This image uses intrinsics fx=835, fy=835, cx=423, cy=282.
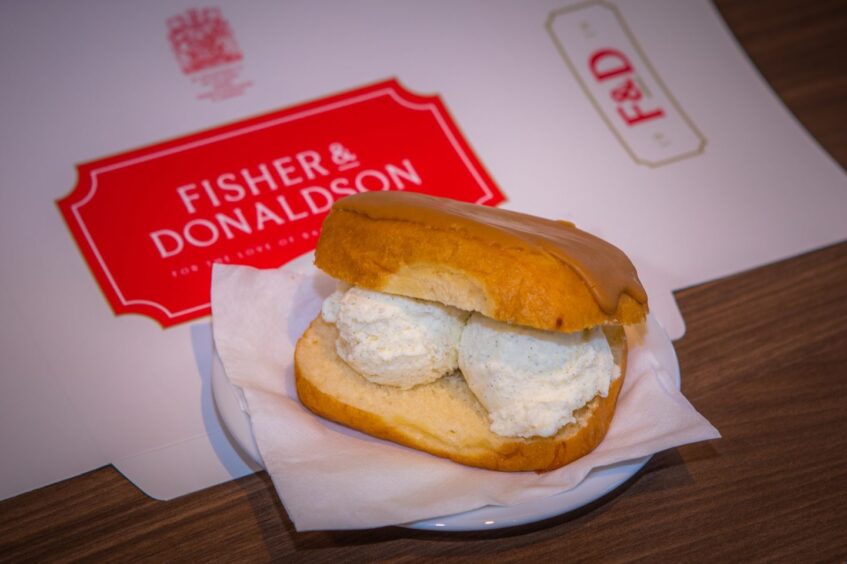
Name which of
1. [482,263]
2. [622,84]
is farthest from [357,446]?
[622,84]

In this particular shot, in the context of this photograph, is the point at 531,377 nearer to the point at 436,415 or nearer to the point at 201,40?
the point at 436,415

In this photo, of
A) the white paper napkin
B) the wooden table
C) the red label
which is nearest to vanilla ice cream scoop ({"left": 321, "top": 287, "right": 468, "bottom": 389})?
the white paper napkin

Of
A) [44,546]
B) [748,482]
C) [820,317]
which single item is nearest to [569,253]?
[748,482]

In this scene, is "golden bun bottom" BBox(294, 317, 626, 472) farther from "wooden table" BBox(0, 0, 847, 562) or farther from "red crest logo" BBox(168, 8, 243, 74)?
"red crest logo" BBox(168, 8, 243, 74)

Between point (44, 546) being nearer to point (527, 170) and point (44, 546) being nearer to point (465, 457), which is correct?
point (465, 457)

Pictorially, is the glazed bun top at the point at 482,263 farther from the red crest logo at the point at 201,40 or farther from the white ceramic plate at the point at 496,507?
the red crest logo at the point at 201,40
